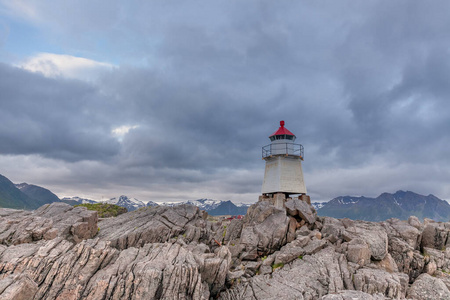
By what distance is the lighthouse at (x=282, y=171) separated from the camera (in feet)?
156

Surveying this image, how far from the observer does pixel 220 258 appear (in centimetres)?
2339

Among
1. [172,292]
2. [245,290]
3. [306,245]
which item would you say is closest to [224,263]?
[245,290]

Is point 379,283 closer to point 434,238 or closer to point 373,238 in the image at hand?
point 373,238

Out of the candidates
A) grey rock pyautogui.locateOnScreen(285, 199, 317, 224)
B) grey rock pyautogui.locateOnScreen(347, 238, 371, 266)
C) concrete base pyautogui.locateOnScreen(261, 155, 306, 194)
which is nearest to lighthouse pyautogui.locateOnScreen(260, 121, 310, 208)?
concrete base pyautogui.locateOnScreen(261, 155, 306, 194)

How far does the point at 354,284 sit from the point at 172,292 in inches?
587

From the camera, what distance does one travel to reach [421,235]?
100 feet

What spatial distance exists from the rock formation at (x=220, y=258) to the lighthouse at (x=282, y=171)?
39.4ft

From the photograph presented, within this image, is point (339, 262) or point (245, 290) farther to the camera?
point (339, 262)

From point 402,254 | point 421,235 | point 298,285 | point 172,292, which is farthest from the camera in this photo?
point 421,235

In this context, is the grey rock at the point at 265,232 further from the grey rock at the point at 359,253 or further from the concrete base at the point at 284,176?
the concrete base at the point at 284,176

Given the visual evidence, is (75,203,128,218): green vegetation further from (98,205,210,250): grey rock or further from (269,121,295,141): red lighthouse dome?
(269,121,295,141): red lighthouse dome

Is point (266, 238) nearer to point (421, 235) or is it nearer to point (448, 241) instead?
point (421, 235)

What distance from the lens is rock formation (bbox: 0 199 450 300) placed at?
1891 cm

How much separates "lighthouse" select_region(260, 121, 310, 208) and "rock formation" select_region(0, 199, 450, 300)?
1200cm
